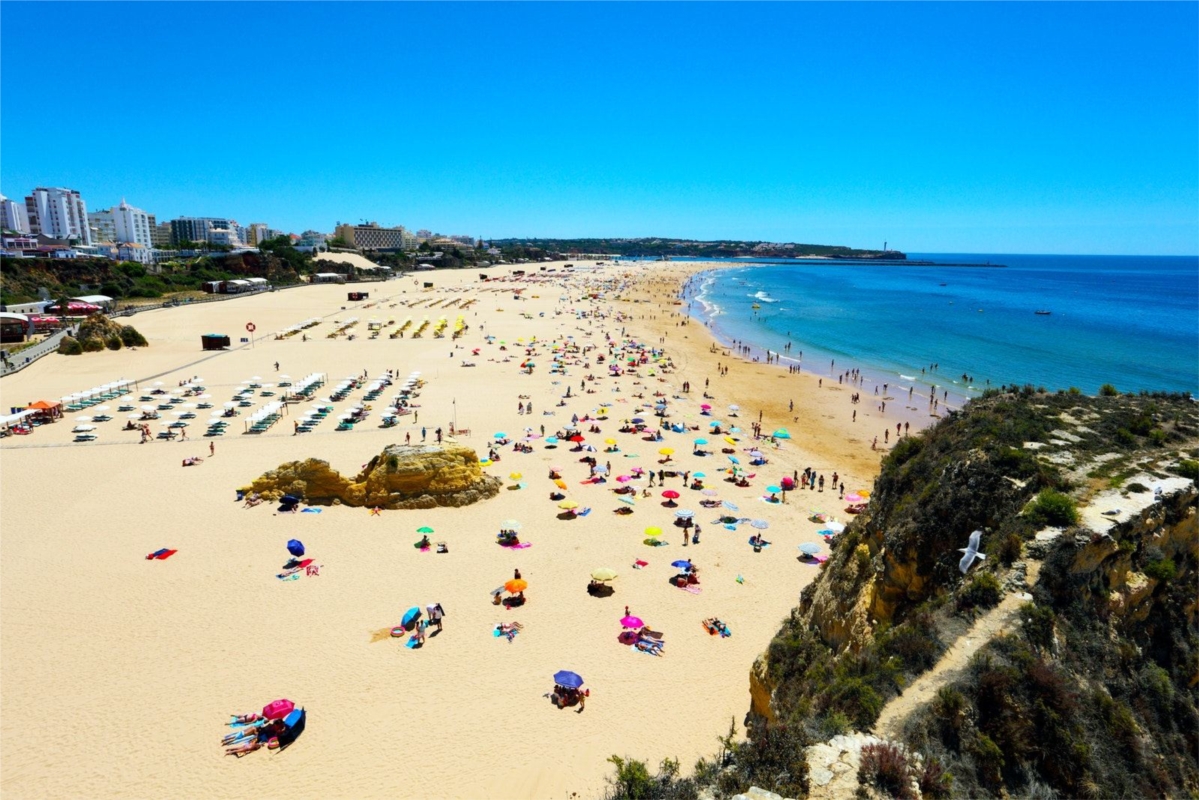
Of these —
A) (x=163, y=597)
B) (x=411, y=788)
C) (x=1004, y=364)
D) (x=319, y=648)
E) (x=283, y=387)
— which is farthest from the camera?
(x=1004, y=364)

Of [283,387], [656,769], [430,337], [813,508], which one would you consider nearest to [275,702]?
[656,769]

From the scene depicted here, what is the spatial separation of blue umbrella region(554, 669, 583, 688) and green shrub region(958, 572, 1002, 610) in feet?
22.0

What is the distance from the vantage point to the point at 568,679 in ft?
37.4

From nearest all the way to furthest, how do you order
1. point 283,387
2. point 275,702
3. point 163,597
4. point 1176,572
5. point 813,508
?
point 1176,572, point 275,702, point 163,597, point 813,508, point 283,387

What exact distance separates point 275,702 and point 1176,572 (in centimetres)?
1422

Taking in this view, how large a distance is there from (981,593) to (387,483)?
1671 cm

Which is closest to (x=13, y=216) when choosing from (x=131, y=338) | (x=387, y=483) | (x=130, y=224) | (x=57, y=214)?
(x=57, y=214)

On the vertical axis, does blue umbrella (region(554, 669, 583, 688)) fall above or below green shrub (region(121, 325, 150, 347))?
below

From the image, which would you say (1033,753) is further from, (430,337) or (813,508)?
(430,337)

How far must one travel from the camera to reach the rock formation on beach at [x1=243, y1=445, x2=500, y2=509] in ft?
64.3

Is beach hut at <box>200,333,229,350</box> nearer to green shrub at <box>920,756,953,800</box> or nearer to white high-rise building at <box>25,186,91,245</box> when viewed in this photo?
green shrub at <box>920,756,953,800</box>

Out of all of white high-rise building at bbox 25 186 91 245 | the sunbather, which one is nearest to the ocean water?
the sunbather

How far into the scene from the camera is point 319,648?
12906mm

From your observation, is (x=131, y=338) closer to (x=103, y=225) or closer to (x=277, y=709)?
(x=277, y=709)
